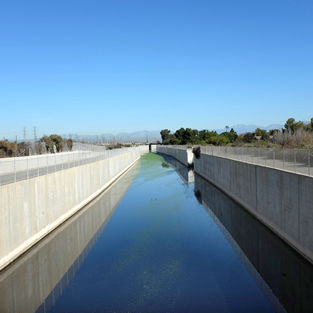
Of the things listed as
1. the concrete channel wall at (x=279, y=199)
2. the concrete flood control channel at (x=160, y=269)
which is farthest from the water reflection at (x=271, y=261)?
the concrete channel wall at (x=279, y=199)

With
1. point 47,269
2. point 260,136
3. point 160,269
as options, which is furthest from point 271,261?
point 260,136

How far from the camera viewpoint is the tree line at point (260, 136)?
39.8 metres

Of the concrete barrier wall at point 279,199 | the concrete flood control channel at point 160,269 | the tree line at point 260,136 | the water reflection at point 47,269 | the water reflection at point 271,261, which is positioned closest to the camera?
the concrete flood control channel at point 160,269

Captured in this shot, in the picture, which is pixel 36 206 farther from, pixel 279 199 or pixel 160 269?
pixel 279 199

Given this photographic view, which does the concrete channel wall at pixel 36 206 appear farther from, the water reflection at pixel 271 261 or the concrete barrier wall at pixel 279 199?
the concrete barrier wall at pixel 279 199

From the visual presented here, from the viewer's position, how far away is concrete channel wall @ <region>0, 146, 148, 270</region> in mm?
12515

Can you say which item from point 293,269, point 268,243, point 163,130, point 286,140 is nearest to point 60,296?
point 293,269

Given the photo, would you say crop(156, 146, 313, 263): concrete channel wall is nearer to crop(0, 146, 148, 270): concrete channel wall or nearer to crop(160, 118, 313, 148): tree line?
crop(160, 118, 313, 148): tree line

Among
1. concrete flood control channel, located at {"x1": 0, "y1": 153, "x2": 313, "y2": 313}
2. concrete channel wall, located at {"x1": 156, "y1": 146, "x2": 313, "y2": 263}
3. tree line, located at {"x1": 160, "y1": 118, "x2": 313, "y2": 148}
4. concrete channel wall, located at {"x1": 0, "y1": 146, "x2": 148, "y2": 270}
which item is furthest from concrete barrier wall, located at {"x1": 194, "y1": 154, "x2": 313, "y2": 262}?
concrete channel wall, located at {"x1": 0, "y1": 146, "x2": 148, "y2": 270}

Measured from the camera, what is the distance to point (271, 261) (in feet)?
45.4

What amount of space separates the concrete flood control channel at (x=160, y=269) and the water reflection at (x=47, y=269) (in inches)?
1.3

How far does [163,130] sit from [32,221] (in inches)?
6965

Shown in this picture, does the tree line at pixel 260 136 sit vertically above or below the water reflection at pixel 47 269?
above

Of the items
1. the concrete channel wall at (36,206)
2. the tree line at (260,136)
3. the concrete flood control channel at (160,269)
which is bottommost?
the concrete flood control channel at (160,269)
